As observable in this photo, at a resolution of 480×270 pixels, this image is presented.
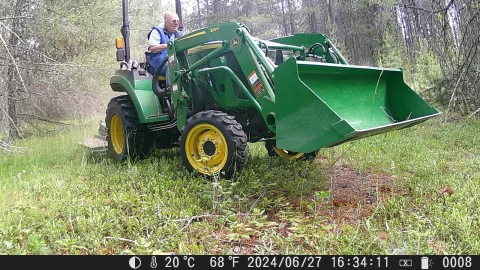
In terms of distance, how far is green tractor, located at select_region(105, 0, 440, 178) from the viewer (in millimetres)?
3160

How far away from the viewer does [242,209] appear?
3.16 m

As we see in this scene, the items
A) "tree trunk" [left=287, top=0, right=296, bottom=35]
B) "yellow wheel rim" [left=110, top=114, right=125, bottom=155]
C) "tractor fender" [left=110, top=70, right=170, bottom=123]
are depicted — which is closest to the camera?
"tractor fender" [left=110, top=70, right=170, bottom=123]

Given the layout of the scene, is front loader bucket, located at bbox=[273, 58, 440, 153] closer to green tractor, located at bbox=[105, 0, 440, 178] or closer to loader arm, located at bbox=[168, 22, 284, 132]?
green tractor, located at bbox=[105, 0, 440, 178]

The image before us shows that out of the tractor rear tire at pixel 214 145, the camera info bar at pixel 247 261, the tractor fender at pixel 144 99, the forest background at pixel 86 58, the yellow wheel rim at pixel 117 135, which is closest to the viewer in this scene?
the camera info bar at pixel 247 261

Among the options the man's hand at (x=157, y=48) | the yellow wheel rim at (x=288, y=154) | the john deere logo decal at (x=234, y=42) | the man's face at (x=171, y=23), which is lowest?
the yellow wheel rim at (x=288, y=154)

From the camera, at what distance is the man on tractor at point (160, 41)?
191 inches

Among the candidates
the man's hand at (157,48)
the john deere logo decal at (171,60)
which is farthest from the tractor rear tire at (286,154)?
the man's hand at (157,48)

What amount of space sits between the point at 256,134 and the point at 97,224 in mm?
1935

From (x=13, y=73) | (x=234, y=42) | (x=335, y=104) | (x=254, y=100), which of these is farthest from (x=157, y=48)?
(x=13, y=73)

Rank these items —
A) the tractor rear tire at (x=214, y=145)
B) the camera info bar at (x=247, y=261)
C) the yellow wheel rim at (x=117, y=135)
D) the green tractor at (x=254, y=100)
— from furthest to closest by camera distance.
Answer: the yellow wheel rim at (x=117, y=135) < the tractor rear tire at (x=214, y=145) < the green tractor at (x=254, y=100) < the camera info bar at (x=247, y=261)

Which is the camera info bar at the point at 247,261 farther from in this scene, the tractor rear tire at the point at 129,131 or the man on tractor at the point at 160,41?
the man on tractor at the point at 160,41

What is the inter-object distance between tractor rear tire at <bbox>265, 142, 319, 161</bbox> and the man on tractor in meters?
1.58

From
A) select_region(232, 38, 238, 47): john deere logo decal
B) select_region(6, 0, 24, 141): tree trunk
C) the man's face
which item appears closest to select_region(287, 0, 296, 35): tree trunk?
select_region(6, 0, 24, 141): tree trunk

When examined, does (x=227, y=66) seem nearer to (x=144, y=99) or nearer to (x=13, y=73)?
(x=144, y=99)
